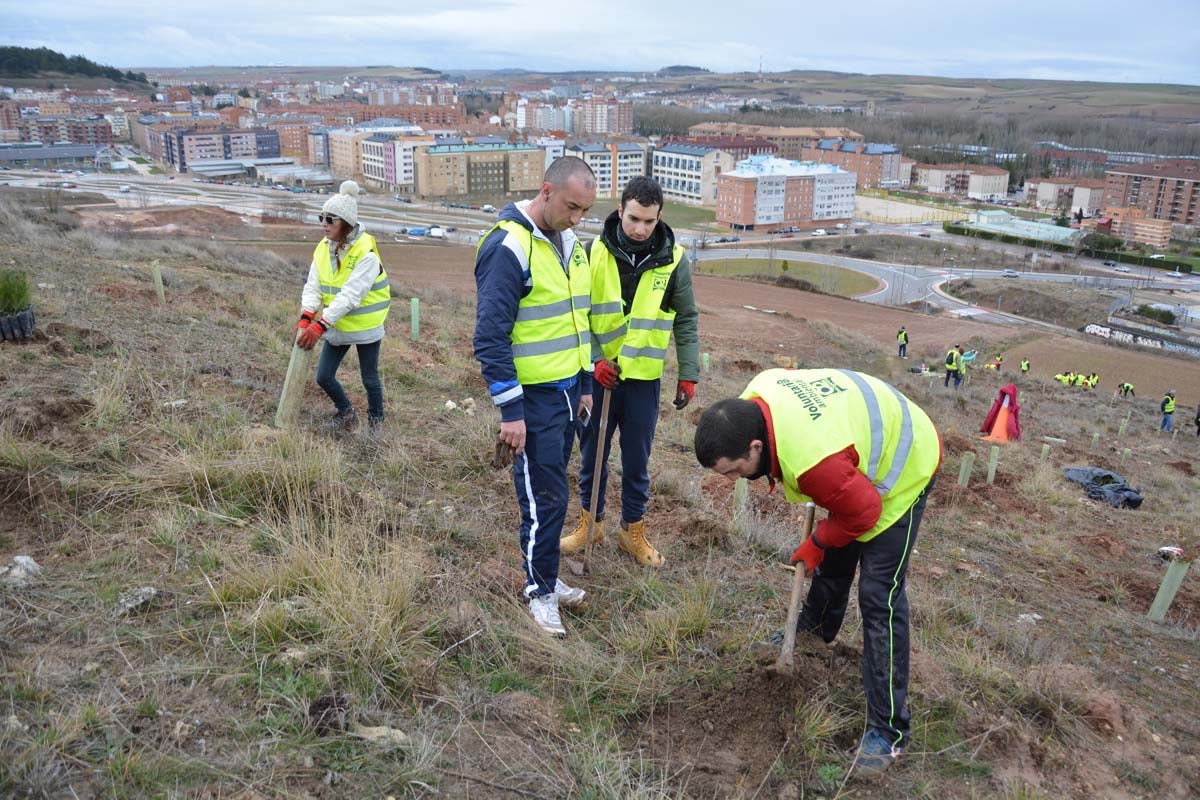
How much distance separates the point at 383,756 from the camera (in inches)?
97.6

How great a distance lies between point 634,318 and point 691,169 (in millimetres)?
82983

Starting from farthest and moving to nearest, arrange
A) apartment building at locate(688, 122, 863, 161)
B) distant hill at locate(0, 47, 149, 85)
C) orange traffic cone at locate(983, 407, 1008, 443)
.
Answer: distant hill at locate(0, 47, 149, 85)
apartment building at locate(688, 122, 863, 161)
orange traffic cone at locate(983, 407, 1008, 443)

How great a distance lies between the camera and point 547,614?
342 centimetres

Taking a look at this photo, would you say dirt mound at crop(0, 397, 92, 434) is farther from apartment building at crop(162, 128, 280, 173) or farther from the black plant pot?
apartment building at crop(162, 128, 280, 173)

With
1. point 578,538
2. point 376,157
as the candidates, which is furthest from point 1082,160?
point 578,538

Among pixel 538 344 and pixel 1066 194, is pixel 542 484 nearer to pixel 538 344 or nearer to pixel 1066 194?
pixel 538 344

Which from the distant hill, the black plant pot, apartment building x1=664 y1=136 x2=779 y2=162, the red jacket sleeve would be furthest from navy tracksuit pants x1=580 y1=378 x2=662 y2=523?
the distant hill

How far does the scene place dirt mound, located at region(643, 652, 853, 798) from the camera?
2709 millimetres

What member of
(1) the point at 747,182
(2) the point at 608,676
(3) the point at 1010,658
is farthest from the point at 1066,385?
(1) the point at 747,182

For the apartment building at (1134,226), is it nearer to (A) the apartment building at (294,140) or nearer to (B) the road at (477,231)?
(B) the road at (477,231)

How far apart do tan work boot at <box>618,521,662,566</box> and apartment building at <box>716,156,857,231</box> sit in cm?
6795

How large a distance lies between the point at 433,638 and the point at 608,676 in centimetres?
69

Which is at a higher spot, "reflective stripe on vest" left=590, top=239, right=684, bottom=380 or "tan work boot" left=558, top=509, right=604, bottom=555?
"reflective stripe on vest" left=590, top=239, right=684, bottom=380

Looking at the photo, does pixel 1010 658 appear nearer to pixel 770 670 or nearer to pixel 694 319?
pixel 770 670
